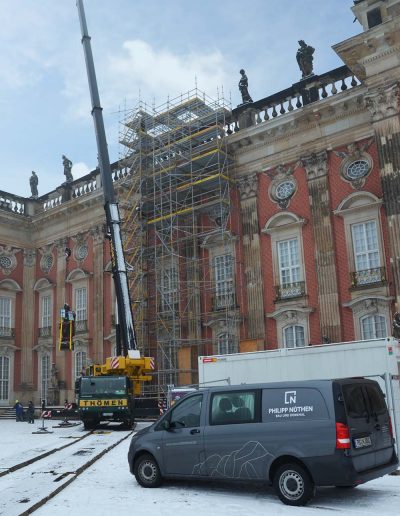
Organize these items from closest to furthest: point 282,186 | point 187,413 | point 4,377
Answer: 1. point 187,413
2. point 282,186
3. point 4,377

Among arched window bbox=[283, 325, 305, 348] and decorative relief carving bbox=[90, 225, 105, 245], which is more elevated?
decorative relief carving bbox=[90, 225, 105, 245]

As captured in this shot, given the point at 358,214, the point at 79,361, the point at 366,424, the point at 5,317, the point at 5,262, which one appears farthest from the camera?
the point at 5,262

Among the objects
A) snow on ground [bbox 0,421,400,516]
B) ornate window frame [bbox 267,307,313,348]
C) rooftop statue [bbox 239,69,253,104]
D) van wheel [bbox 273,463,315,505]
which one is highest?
rooftop statue [bbox 239,69,253,104]

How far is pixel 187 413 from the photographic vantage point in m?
9.89

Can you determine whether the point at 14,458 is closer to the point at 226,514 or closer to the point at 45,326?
the point at 226,514

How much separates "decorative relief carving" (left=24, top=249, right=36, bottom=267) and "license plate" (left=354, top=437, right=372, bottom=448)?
110 feet

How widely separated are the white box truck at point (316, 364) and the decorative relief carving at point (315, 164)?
1123 cm

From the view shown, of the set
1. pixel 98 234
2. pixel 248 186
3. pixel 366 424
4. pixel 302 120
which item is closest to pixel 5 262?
pixel 98 234

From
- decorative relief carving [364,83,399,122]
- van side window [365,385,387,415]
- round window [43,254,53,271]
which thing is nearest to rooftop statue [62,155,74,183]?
round window [43,254,53,271]

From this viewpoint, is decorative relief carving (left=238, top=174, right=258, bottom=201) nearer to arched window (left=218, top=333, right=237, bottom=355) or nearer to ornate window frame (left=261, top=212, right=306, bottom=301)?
ornate window frame (left=261, top=212, right=306, bottom=301)

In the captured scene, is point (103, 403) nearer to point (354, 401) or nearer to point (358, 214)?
point (358, 214)

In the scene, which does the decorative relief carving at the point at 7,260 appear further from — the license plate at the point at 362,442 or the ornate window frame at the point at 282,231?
the license plate at the point at 362,442

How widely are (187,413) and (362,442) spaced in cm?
285

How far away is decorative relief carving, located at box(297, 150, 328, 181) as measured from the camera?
86.0ft
